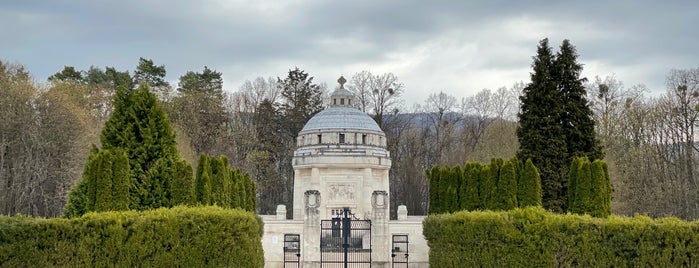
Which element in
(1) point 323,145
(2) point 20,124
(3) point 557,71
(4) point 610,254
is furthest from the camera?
(1) point 323,145

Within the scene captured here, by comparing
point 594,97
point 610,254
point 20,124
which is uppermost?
point 594,97

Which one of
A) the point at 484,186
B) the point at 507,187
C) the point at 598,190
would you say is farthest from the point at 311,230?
the point at 598,190

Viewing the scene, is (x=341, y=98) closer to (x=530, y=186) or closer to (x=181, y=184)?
(x=530, y=186)

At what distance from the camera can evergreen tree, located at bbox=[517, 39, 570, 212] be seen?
3291 centimetres

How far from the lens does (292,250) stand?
108 feet

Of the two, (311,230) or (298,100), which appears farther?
(298,100)

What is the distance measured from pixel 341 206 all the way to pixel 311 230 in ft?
42.7

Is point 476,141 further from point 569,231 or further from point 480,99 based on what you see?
point 569,231

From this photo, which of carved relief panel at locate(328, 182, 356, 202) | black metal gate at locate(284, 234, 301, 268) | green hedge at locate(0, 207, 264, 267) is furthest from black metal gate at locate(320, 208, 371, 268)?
green hedge at locate(0, 207, 264, 267)

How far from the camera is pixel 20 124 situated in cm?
4016

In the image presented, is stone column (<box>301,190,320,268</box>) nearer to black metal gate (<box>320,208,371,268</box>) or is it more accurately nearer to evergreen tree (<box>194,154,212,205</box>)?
black metal gate (<box>320,208,371,268</box>)

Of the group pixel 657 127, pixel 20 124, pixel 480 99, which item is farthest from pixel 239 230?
pixel 480 99

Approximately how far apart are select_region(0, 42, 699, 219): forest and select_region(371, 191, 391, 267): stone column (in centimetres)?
815

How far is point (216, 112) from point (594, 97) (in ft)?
95.3
